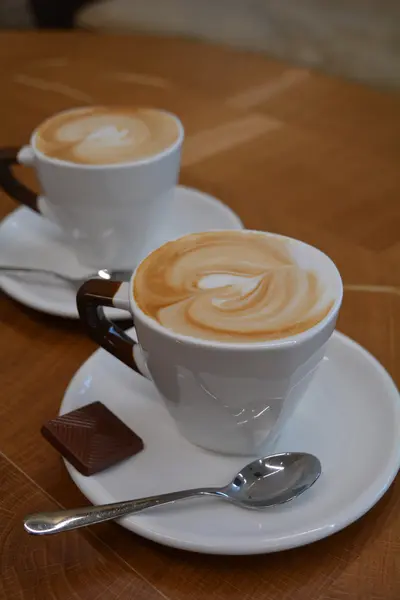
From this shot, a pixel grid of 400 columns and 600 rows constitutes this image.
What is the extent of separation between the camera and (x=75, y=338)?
0.68m

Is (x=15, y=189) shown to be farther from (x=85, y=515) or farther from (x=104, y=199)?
(x=85, y=515)

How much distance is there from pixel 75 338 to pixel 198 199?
0.29m

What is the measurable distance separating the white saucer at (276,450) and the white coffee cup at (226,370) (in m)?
0.03

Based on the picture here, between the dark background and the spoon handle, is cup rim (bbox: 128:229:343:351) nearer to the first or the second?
the spoon handle

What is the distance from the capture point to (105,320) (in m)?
0.57

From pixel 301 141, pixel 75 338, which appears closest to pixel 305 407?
pixel 75 338

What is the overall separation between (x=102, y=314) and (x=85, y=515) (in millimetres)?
177

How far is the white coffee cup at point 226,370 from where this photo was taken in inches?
17.8

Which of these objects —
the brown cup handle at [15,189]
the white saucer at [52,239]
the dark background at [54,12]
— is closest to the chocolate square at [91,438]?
the white saucer at [52,239]

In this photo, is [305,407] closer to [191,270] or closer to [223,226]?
[191,270]

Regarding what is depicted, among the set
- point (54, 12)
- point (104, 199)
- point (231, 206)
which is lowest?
point (54, 12)

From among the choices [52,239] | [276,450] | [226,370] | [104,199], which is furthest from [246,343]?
[52,239]

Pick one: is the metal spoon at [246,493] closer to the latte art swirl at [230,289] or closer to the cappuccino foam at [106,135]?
the latte art swirl at [230,289]

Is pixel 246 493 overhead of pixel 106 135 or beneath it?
beneath
